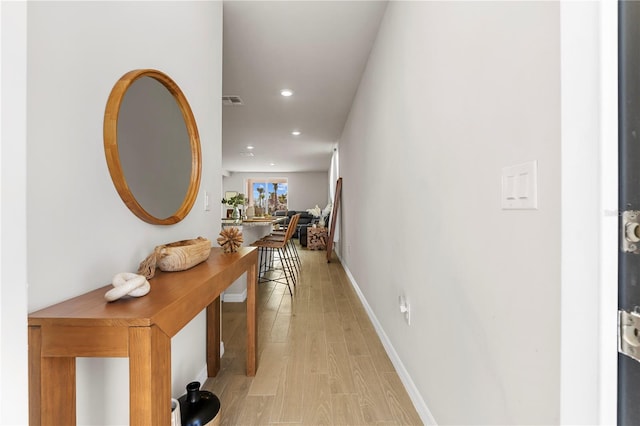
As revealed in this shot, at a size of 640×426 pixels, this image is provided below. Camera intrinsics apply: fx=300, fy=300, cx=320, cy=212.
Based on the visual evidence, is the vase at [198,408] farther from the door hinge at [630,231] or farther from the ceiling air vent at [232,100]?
the ceiling air vent at [232,100]

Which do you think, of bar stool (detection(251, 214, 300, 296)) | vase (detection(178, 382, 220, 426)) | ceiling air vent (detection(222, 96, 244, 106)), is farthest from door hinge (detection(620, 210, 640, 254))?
ceiling air vent (detection(222, 96, 244, 106))

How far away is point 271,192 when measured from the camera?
478 inches

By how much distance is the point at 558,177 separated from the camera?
67 centimetres

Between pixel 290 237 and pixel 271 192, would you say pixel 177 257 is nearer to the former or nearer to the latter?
pixel 290 237

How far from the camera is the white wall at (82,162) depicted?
789mm

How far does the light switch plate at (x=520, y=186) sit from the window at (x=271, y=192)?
11239 millimetres

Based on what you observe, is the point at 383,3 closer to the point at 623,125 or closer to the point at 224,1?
the point at 224,1

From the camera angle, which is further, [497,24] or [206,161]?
[206,161]

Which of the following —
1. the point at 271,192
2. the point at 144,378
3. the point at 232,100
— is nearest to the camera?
the point at 144,378

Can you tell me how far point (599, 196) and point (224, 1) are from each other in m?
2.46

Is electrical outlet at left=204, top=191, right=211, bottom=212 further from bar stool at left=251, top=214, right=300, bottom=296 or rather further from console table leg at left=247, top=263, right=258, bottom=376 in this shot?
bar stool at left=251, top=214, right=300, bottom=296

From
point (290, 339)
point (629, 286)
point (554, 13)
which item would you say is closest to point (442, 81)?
point (554, 13)

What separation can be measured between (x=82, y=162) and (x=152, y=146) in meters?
0.42

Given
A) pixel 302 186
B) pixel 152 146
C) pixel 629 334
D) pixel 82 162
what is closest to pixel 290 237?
pixel 152 146
